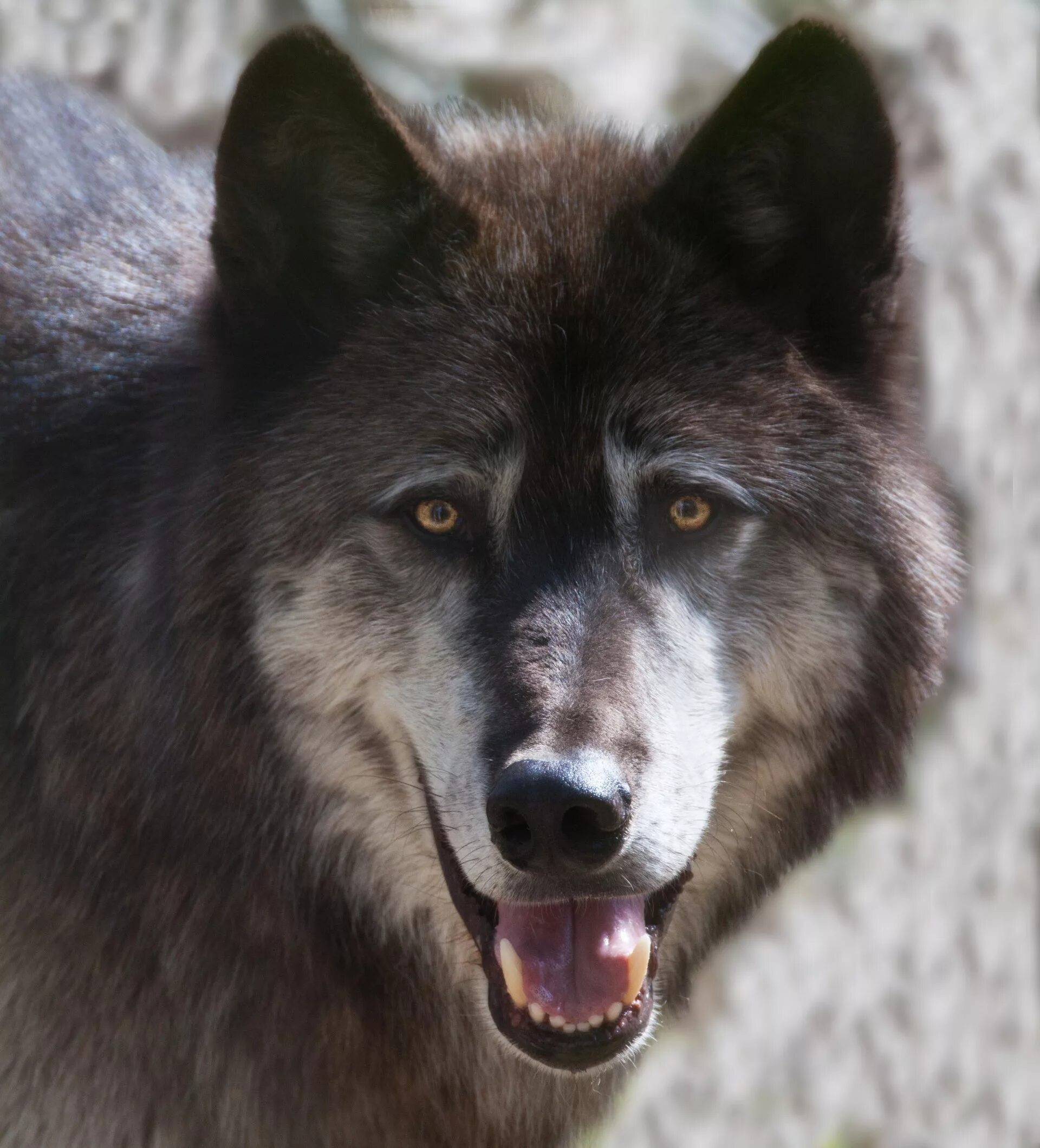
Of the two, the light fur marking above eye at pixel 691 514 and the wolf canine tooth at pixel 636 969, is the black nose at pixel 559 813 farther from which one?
the light fur marking above eye at pixel 691 514

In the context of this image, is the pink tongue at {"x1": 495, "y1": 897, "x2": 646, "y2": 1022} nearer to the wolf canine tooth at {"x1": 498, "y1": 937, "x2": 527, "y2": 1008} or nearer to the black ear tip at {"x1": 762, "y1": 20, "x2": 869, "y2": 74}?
the wolf canine tooth at {"x1": 498, "y1": 937, "x2": 527, "y2": 1008}

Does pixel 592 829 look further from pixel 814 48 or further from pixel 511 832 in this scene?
pixel 814 48

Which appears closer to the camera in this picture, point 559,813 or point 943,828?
point 559,813

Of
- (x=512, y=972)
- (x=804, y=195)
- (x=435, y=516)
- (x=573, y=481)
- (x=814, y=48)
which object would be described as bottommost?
(x=512, y=972)

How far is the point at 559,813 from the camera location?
2.24 metres

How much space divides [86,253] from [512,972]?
5.16ft

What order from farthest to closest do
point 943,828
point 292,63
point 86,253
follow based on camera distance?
point 943,828
point 86,253
point 292,63

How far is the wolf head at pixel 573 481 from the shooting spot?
250cm

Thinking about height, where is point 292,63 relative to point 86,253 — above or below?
above

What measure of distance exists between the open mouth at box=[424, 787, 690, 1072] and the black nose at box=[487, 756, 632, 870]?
0.20 meters

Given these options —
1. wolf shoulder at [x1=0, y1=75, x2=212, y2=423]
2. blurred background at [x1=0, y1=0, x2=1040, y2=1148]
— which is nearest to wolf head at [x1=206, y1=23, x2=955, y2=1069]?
wolf shoulder at [x1=0, y1=75, x2=212, y2=423]

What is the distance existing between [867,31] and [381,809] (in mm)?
3662

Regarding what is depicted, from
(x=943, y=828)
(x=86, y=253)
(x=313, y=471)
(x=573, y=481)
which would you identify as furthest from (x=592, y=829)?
(x=943, y=828)

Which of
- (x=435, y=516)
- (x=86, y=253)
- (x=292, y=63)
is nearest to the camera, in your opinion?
(x=292, y=63)
